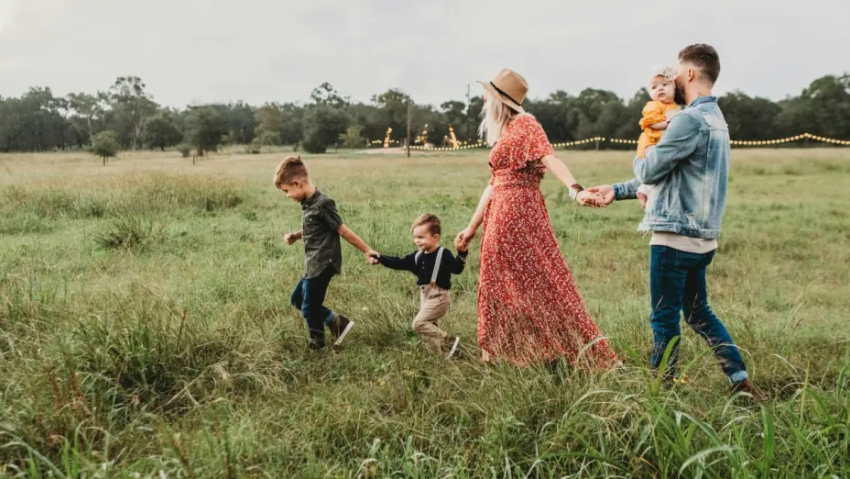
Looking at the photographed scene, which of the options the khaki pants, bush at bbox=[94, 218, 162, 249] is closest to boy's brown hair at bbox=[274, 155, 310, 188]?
the khaki pants

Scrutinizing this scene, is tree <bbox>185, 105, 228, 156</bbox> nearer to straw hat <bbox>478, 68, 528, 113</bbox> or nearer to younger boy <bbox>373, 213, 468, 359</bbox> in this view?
younger boy <bbox>373, 213, 468, 359</bbox>

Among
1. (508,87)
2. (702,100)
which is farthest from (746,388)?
(508,87)

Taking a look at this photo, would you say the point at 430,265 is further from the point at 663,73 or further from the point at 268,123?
the point at 268,123

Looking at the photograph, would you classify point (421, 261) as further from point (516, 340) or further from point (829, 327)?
point (829, 327)

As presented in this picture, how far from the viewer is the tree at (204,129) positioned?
208 ft

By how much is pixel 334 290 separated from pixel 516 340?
2.38 metres

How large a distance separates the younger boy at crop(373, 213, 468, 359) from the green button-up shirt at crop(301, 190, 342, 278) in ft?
1.18

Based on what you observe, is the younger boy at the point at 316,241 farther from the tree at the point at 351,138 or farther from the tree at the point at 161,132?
the tree at the point at 161,132

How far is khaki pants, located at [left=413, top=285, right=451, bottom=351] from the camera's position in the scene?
404cm

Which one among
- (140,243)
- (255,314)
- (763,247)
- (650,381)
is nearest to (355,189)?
(140,243)

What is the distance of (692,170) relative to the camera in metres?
3.11

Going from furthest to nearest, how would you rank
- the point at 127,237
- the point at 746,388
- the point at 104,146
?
the point at 104,146
the point at 127,237
the point at 746,388

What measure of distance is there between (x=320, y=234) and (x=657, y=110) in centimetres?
246

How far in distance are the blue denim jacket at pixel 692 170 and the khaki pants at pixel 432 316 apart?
156 centimetres
